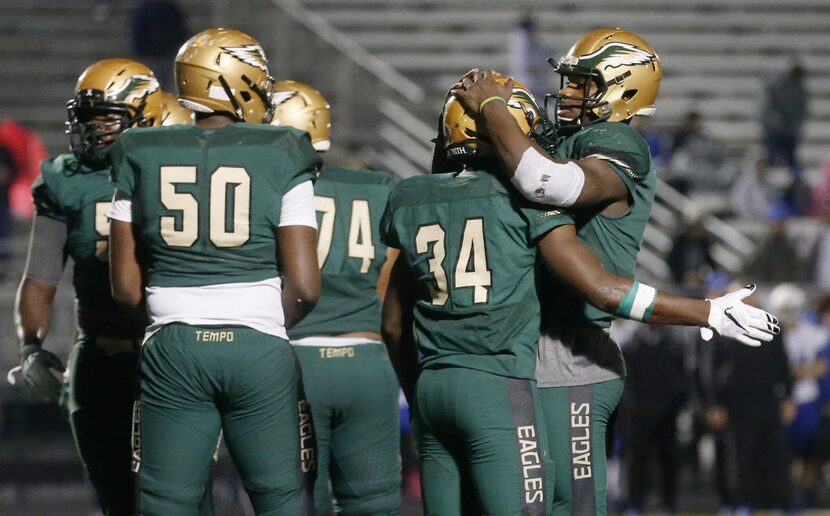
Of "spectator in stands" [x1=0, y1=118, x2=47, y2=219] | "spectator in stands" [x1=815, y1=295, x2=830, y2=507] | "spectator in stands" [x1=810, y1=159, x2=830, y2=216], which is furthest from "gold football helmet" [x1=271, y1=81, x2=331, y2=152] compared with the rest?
"spectator in stands" [x1=810, y1=159, x2=830, y2=216]

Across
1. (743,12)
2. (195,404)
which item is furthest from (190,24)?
(195,404)

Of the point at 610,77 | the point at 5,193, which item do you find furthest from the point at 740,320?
the point at 5,193

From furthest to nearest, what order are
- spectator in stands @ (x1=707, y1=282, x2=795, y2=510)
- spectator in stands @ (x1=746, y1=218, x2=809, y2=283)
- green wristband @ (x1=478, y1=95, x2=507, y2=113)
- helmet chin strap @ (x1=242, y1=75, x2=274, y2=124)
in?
1. spectator in stands @ (x1=746, y1=218, x2=809, y2=283)
2. spectator in stands @ (x1=707, y1=282, x2=795, y2=510)
3. helmet chin strap @ (x1=242, y1=75, x2=274, y2=124)
4. green wristband @ (x1=478, y1=95, x2=507, y2=113)

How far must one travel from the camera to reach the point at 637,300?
Result: 5.13 meters

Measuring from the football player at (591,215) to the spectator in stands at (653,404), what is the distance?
6.41 meters

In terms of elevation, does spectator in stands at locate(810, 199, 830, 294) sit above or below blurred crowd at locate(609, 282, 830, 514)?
above

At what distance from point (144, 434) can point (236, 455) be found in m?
0.31

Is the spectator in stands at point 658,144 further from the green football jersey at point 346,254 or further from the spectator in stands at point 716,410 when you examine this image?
the green football jersey at point 346,254

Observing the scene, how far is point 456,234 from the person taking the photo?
514 cm

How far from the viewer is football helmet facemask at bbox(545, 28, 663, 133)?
5.59m

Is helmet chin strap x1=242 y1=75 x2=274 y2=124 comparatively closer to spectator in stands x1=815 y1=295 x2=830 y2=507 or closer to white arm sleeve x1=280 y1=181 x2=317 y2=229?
white arm sleeve x1=280 y1=181 x2=317 y2=229

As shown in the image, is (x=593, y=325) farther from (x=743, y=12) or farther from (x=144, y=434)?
(x=743, y=12)

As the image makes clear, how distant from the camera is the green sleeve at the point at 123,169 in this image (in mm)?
5254

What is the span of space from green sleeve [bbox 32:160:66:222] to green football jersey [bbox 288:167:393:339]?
1.05 m
